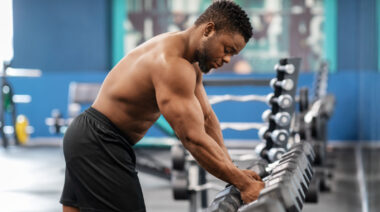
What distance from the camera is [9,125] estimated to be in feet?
26.0

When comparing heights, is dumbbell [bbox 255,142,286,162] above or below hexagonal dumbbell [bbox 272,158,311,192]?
below

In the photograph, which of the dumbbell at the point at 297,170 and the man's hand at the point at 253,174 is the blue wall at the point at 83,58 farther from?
the dumbbell at the point at 297,170

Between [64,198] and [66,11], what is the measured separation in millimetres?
6992

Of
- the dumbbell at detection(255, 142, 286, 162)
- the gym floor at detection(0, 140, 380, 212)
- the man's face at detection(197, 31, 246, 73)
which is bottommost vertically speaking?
the gym floor at detection(0, 140, 380, 212)

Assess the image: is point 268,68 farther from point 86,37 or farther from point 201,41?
point 201,41

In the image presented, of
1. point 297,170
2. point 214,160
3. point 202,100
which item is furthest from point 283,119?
point 297,170

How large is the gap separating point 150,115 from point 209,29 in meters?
0.43

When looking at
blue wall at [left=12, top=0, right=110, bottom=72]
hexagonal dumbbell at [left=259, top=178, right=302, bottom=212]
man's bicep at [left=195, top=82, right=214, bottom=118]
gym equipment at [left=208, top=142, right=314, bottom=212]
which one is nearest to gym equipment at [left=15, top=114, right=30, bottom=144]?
blue wall at [left=12, top=0, right=110, bottom=72]

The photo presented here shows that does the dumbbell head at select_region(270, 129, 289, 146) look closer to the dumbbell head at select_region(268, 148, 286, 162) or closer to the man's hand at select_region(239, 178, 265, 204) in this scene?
the dumbbell head at select_region(268, 148, 286, 162)

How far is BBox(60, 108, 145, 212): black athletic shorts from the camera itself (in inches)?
75.4

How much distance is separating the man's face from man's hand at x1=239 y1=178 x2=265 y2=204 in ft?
1.36

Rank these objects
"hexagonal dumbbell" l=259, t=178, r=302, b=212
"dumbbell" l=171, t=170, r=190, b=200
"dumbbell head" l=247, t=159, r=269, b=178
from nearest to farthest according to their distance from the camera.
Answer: "hexagonal dumbbell" l=259, t=178, r=302, b=212, "dumbbell head" l=247, t=159, r=269, b=178, "dumbbell" l=171, t=170, r=190, b=200

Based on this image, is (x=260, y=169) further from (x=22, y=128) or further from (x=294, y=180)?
(x=22, y=128)

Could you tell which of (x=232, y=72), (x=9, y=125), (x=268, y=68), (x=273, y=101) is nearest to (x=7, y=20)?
(x=9, y=125)
